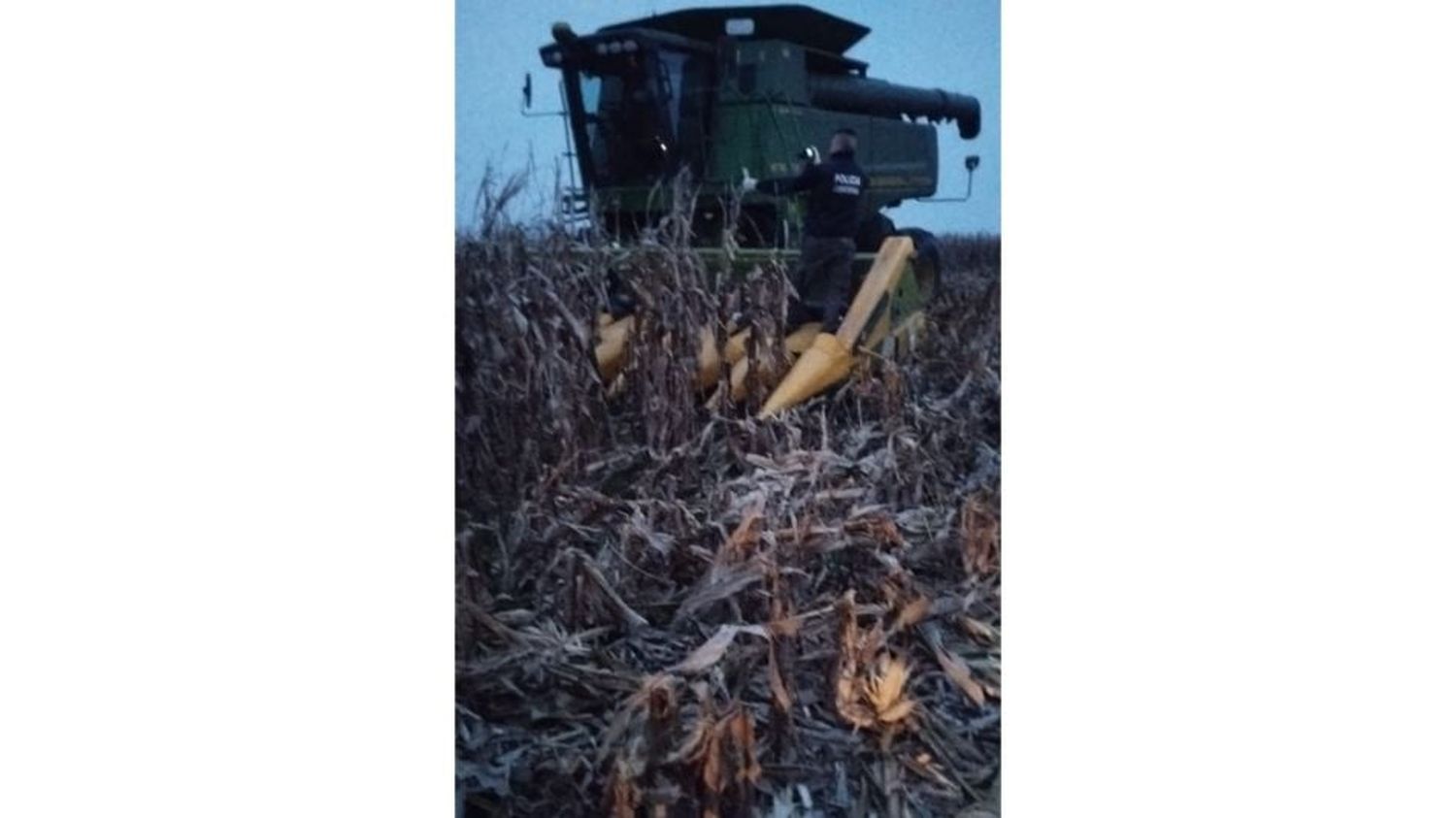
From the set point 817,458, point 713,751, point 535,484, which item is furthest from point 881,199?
point 713,751

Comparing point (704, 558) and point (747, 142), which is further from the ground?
point (747, 142)

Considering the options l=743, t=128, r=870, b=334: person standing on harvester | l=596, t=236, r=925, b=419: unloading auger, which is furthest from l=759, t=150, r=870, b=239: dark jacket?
l=596, t=236, r=925, b=419: unloading auger

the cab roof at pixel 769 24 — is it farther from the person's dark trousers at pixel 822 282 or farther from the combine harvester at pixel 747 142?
the person's dark trousers at pixel 822 282

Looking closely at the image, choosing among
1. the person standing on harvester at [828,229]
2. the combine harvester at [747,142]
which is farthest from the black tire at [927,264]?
the person standing on harvester at [828,229]

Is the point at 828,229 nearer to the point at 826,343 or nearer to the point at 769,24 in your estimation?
the point at 826,343

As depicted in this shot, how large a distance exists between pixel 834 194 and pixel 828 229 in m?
0.07

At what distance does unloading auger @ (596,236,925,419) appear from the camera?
2.56 metres

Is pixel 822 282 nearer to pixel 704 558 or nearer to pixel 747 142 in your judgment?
pixel 747 142

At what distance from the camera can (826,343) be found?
8.43ft

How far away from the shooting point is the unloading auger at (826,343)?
2564 mm

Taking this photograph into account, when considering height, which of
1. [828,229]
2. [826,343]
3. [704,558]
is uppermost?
[828,229]

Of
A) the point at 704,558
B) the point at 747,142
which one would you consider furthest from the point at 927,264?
the point at 704,558

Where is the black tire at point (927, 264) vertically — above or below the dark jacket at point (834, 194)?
below

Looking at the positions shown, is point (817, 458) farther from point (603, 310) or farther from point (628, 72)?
point (628, 72)
